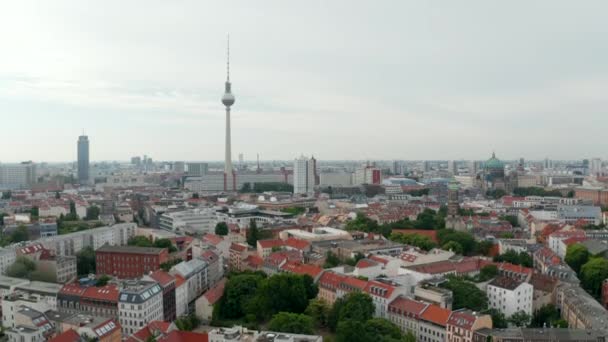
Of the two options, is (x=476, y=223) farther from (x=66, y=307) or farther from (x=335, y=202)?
(x=66, y=307)

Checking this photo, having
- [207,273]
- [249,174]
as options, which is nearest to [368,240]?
[207,273]

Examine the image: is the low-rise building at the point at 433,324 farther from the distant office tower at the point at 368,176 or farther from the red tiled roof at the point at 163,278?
the distant office tower at the point at 368,176

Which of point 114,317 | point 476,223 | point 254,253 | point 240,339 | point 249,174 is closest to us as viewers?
point 240,339

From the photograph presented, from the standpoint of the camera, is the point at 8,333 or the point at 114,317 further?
the point at 114,317

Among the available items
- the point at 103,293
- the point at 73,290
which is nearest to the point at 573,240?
the point at 103,293

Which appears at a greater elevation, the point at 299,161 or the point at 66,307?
the point at 299,161

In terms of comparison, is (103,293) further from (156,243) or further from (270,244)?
(156,243)
